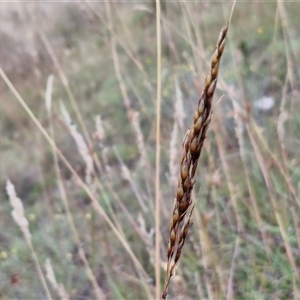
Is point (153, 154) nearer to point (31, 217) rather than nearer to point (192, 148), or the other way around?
point (31, 217)

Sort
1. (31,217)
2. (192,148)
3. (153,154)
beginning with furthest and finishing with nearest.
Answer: (153,154), (31,217), (192,148)

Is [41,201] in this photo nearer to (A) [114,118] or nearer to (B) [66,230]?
(B) [66,230]

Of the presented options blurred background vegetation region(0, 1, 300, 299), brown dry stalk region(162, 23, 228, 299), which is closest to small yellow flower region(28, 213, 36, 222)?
blurred background vegetation region(0, 1, 300, 299)

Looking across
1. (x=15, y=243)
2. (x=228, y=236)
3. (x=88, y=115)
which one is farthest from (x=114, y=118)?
(x=228, y=236)

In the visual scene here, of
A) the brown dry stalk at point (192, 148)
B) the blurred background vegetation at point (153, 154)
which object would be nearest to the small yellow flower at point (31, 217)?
the blurred background vegetation at point (153, 154)

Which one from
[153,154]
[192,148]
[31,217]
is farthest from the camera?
[153,154]

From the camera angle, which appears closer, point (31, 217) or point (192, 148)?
point (192, 148)

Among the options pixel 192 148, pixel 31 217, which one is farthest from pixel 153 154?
pixel 192 148

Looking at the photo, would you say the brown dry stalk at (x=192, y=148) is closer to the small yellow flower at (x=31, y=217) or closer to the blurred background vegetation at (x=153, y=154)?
the blurred background vegetation at (x=153, y=154)

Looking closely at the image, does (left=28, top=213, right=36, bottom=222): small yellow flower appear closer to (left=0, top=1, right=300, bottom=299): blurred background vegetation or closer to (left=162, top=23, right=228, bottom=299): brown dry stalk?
(left=0, top=1, right=300, bottom=299): blurred background vegetation
